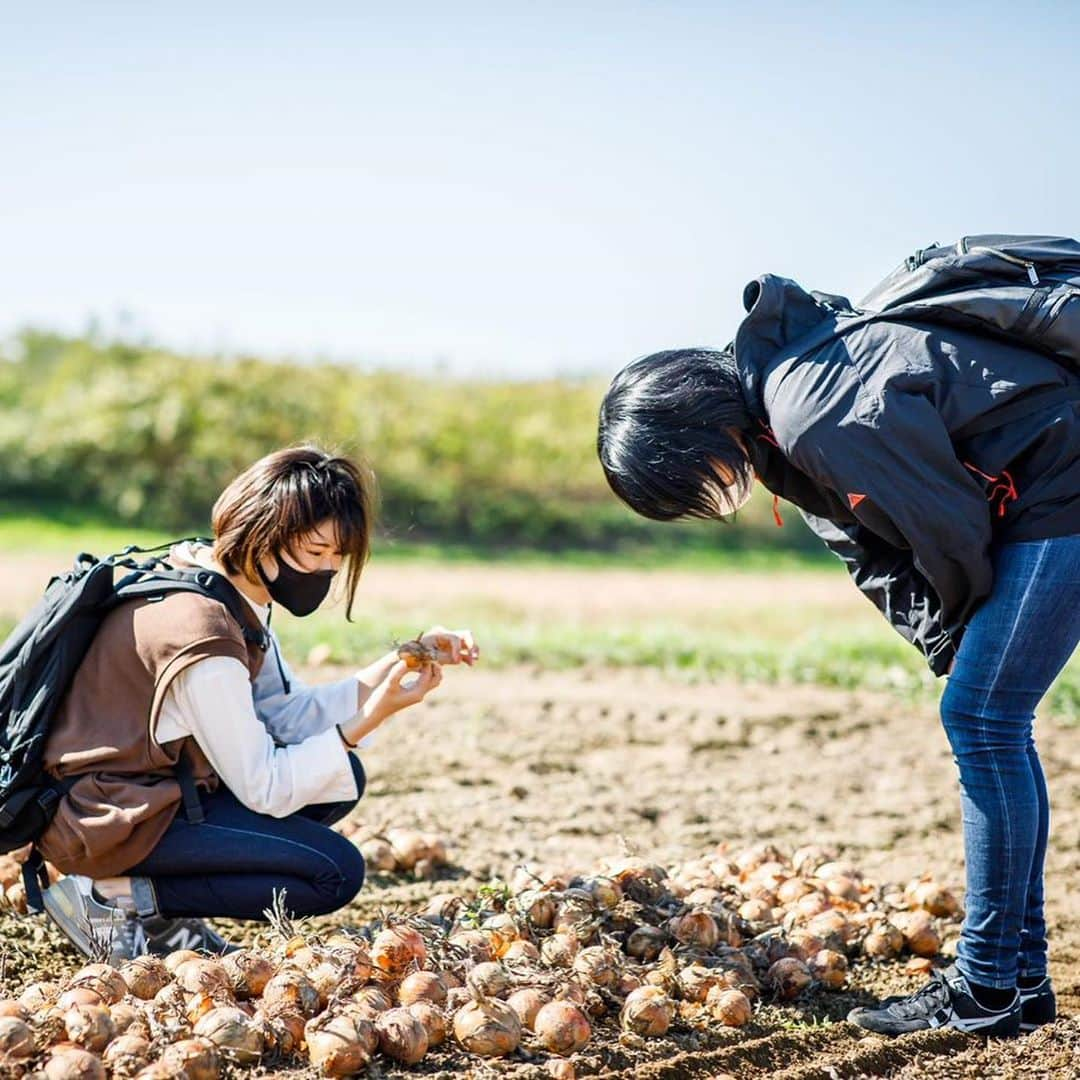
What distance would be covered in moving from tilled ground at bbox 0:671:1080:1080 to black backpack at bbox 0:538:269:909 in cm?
44

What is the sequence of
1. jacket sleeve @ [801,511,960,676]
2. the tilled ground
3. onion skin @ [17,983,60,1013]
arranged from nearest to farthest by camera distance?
1. onion skin @ [17,983,60,1013]
2. the tilled ground
3. jacket sleeve @ [801,511,960,676]

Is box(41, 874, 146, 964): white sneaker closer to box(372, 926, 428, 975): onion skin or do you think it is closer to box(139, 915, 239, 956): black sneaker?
box(139, 915, 239, 956): black sneaker

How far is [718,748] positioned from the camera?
19.7 ft

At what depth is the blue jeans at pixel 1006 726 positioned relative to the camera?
2.73m

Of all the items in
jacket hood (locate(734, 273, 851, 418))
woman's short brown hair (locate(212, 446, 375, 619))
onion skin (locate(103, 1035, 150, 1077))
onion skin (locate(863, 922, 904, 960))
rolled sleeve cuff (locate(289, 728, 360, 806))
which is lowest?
onion skin (locate(863, 922, 904, 960))

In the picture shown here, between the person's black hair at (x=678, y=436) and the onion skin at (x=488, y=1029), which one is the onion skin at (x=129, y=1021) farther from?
the person's black hair at (x=678, y=436)

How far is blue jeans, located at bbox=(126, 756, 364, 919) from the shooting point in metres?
3.08

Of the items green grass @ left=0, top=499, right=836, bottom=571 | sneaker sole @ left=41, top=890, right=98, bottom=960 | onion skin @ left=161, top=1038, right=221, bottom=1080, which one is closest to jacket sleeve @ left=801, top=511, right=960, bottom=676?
onion skin @ left=161, top=1038, right=221, bottom=1080


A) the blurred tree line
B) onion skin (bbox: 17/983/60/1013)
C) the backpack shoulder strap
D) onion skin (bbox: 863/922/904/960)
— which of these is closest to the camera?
onion skin (bbox: 17/983/60/1013)

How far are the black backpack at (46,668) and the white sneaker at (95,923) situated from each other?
0.17 m

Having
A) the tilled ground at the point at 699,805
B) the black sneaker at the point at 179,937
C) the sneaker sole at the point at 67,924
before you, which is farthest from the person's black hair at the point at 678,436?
the sneaker sole at the point at 67,924

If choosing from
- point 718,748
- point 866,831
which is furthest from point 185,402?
point 866,831

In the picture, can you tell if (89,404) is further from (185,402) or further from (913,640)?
(913,640)

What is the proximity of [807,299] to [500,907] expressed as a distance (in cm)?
165
